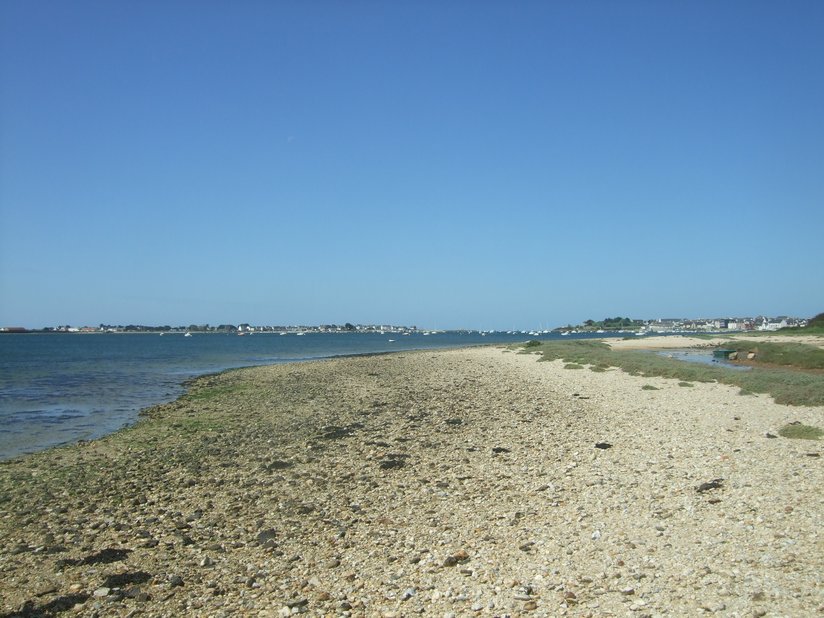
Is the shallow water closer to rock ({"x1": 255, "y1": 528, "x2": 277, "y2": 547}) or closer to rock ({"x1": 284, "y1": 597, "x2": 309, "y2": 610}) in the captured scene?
rock ({"x1": 255, "y1": 528, "x2": 277, "y2": 547})

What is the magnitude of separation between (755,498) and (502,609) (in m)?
5.87

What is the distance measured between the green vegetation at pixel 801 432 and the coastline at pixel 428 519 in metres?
0.60

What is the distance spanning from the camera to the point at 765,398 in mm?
22125

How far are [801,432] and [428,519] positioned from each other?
10.9 m

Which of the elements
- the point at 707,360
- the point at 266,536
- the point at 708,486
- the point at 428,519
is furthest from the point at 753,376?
the point at 266,536

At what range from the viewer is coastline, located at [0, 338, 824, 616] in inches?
282

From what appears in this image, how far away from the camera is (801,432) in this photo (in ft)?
48.5

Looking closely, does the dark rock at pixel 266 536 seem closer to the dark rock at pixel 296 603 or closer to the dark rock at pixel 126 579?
the dark rock at pixel 126 579

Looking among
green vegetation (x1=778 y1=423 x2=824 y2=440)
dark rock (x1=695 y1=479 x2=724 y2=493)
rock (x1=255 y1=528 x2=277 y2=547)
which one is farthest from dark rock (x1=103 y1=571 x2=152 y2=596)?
green vegetation (x1=778 y1=423 x2=824 y2=440)

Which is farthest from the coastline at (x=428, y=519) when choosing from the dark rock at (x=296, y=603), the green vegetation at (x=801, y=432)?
the green vegetation at (x=801, y=432)

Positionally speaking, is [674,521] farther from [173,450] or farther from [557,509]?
[173,450]

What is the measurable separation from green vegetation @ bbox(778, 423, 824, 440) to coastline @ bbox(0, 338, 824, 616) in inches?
23.6

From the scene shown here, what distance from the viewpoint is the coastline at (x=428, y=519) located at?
7.15 meters

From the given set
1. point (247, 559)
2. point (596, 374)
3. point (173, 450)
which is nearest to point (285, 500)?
point (247, 559)
